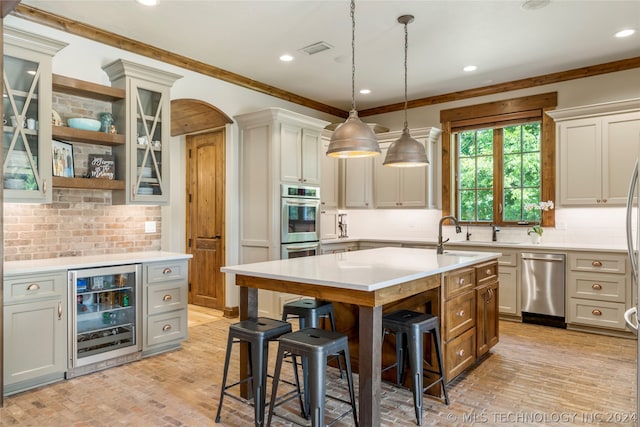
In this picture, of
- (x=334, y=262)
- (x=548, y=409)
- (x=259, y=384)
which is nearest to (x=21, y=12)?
(x=334, y=262)

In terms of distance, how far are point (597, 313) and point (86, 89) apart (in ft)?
17.7

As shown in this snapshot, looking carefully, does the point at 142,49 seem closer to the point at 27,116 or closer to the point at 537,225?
the point at 27,116

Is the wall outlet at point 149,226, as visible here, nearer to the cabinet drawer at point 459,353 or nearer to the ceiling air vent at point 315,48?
the ceiling air vent at point 315,48

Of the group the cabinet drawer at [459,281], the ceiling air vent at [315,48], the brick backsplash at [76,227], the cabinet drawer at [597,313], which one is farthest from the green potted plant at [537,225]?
the brick backsplash at [76,227]

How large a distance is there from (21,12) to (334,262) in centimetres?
320

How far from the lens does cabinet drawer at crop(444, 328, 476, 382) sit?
2955mm

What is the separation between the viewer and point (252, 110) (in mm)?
5352

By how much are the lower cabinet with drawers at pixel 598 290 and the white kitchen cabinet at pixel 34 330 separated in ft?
16.0

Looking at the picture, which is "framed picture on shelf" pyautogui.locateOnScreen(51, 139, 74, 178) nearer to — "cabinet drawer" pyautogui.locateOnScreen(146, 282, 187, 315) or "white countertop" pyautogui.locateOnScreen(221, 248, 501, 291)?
"cabinet drawer" pyautogui.locateOnScreen(146, 282, 187, 315)

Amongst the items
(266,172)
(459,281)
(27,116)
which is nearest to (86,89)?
(27,116)

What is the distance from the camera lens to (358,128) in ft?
9.90

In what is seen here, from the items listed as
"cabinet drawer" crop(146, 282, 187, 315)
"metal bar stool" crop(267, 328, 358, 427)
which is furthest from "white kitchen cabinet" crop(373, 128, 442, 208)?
"metal bar stool" crop(267, 328, 358, 427)

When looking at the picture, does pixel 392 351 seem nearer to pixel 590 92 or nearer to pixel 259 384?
pixel 259 384

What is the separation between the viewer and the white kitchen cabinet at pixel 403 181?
5.89 metres
